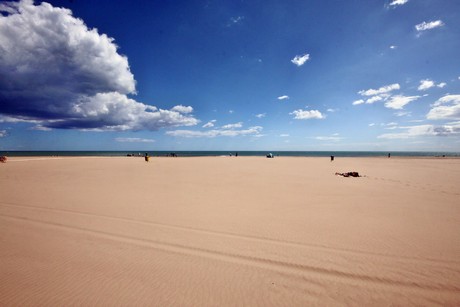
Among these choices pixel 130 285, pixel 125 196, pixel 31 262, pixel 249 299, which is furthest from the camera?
pixel 125 196

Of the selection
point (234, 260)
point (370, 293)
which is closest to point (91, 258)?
point (234, 260)

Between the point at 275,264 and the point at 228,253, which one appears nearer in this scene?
the point at 275,264

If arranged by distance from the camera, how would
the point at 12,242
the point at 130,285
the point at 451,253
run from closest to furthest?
the point at 130,285
the point at 451,253
the point at 12,242

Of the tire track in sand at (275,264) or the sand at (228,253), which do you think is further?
the tire track in sand at (275,264)

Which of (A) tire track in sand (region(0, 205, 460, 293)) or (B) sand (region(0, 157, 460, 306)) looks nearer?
(B) sand (region(0, 157, 460, 306))

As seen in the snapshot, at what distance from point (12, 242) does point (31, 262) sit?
1384mm

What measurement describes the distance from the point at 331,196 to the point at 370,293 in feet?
21.7

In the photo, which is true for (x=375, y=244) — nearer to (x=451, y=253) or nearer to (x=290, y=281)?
(x=451, y=253)

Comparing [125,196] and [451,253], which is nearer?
[451,253]

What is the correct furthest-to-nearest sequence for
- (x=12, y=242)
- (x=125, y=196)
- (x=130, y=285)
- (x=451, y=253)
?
(x=125, y=196)
(x=12, y=242)
(x=451, y=253)
(x=130, y=285)

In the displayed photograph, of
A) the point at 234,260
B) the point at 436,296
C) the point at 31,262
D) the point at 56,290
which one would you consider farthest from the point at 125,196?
the point at 436,296

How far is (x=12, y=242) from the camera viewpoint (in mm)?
4699

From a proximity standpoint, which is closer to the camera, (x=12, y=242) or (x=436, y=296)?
(x=436, y=296)

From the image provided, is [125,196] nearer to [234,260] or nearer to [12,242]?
[12,242]
